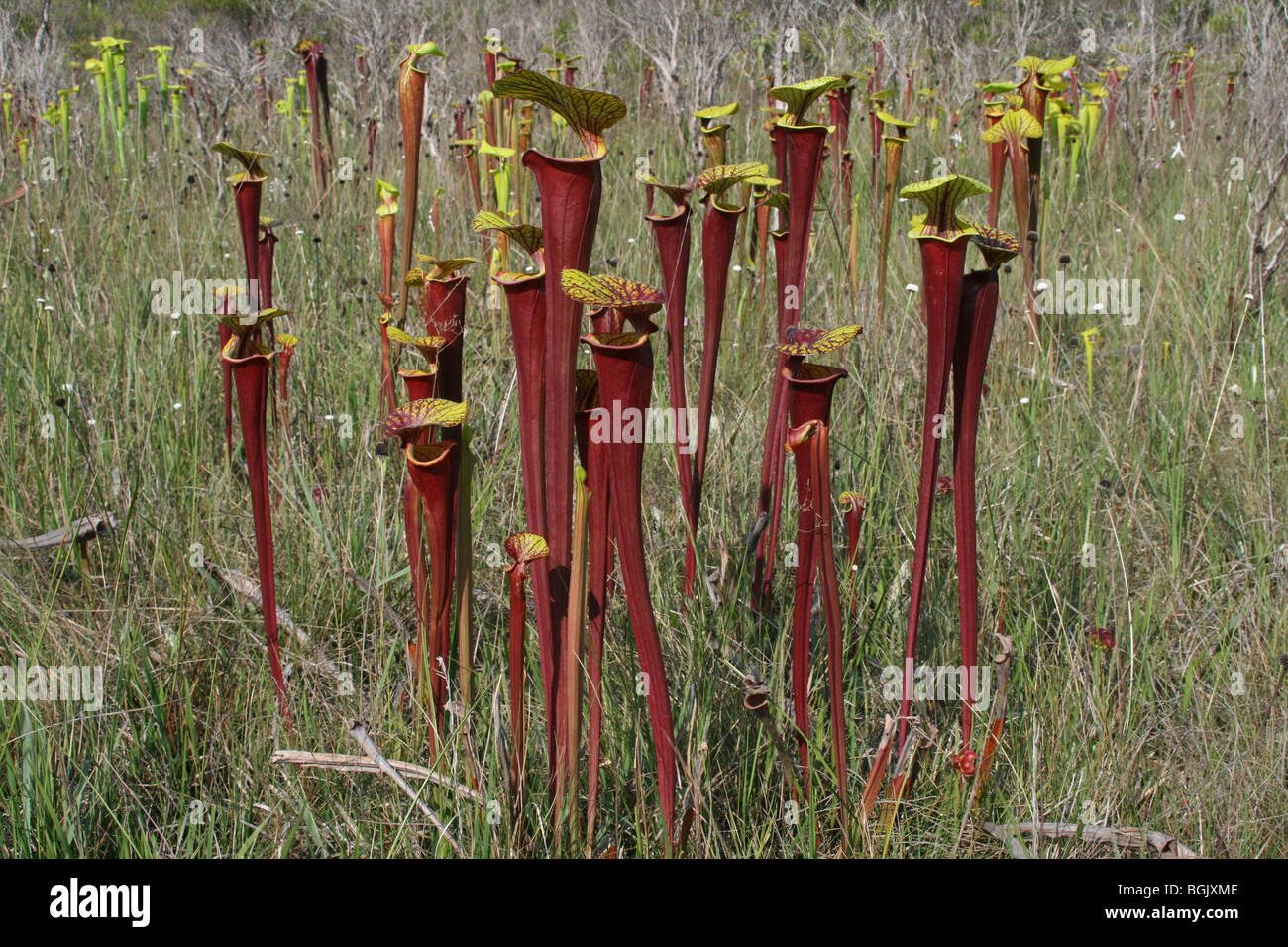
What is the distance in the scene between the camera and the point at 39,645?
1.70 m

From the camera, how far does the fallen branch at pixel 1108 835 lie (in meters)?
1.35

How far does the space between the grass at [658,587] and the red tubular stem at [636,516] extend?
9cm

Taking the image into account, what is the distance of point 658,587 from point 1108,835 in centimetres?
91

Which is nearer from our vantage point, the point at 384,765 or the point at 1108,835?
the point at 384,765

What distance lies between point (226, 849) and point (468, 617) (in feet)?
1.68

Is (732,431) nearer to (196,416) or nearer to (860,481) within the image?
(860,481)

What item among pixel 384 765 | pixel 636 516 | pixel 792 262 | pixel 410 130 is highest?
pixel 410 130

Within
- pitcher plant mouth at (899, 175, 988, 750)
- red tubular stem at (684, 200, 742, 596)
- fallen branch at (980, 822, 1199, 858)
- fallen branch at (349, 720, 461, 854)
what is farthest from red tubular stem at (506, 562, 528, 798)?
fallen branch at (980, 822, 1199, 858)

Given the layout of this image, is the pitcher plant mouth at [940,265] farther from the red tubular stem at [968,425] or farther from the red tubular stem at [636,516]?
the red tubular stem at [636,516]

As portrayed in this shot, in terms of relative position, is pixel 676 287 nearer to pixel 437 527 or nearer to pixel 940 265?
pixel 940 265

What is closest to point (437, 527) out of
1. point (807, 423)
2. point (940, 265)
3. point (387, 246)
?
point (807, 423)

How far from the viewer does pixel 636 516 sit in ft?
3.66

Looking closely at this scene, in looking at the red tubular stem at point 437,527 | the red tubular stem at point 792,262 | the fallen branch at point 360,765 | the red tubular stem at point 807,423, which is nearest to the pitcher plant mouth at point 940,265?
the red tubular stem at point 807,423

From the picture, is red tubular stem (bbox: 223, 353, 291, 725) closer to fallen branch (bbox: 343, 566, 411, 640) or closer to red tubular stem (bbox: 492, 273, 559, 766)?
fallen branch (bbox: 343, 566, 411, 640)
